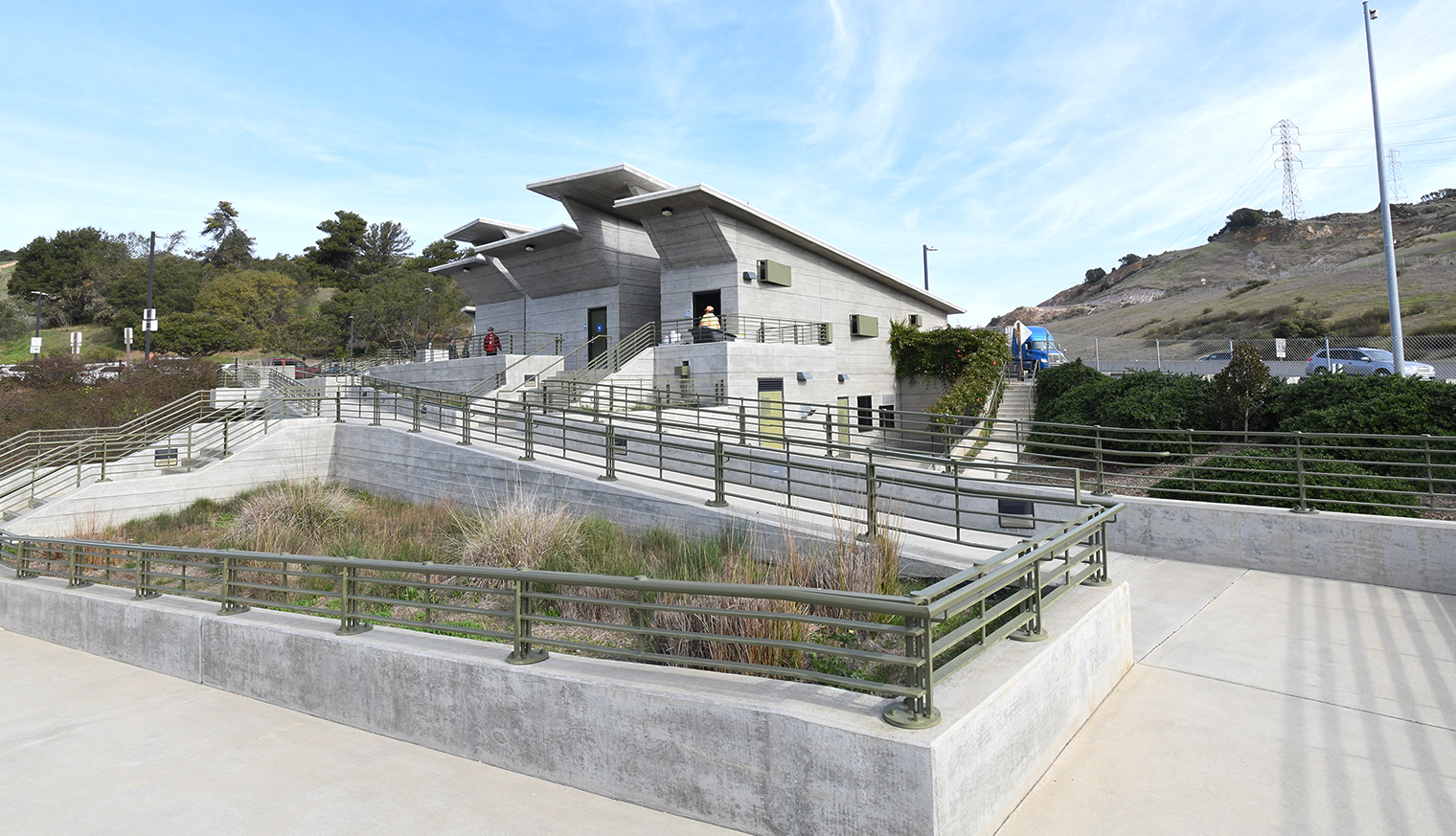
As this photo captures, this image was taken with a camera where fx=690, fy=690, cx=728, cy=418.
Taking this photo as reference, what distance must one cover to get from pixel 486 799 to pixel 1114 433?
15.5 m

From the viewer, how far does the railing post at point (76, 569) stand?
873cm

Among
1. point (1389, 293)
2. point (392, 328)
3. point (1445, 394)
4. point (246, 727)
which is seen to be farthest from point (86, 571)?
point (392, 328)

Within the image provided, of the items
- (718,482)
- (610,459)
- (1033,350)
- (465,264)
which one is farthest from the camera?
(1033,350)

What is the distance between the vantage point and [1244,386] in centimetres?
1372

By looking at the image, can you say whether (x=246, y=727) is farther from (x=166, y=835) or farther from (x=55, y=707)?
(x=55, y=707)

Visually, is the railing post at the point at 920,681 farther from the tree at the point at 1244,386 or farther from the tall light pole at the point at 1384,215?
the tall light pole at the point at 1384,215

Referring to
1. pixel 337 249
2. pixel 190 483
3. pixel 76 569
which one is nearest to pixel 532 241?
pixel 190 483

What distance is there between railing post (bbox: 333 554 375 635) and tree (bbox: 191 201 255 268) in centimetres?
10091

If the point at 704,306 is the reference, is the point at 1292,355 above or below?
below

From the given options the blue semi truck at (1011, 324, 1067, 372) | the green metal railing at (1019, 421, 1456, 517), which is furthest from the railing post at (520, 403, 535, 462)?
the blue semi truck at (1011, 324, 1067, 372)

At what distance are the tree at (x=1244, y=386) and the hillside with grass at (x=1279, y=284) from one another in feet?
109

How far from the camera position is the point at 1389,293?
14406 mm

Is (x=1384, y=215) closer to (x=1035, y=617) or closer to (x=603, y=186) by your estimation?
(x=1035, y=617)

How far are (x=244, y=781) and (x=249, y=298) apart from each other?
6778 centimetres
